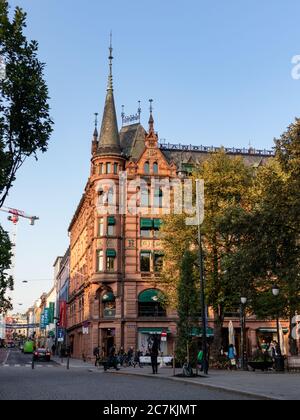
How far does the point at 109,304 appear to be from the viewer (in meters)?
54.8

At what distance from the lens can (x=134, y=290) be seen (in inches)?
2115

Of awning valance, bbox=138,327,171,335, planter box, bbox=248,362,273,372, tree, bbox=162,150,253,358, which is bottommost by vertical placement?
planter box, bbox=248,362,273,372

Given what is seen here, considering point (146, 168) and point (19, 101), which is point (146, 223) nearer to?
point (146, 168)

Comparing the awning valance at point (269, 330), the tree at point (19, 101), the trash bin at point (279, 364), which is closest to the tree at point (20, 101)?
the tree at point (19, 101)

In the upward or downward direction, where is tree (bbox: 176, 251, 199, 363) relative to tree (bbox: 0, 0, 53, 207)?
downward

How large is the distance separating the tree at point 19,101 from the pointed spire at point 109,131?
33.9m

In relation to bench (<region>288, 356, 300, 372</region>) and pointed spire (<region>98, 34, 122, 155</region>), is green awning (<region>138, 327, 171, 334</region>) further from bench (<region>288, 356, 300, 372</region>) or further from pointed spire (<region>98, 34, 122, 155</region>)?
bench (<region>288, 356, 300, 372</region>)

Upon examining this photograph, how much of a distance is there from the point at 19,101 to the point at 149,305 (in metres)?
36.0

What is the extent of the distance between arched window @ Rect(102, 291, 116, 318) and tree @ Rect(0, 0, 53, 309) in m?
33.6

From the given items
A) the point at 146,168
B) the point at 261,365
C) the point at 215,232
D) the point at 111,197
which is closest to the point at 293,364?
the point at 261,365

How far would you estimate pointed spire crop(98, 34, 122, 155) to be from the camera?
56062 millimetres

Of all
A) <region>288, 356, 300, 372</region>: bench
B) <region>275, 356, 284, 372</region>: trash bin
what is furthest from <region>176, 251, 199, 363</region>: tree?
<region>288, 356, 300, 372</region>: bench

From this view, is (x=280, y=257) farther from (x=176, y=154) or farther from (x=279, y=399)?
(x=176, y=154)
